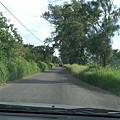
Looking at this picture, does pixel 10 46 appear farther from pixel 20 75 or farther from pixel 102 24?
pixel 102 24

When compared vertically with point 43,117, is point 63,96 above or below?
below

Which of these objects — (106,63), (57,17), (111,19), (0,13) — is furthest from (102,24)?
(57,17)

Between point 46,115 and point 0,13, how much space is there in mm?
26837

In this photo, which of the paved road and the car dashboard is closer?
the car dashboard

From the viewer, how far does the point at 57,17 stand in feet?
212

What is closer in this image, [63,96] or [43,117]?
[43,117]

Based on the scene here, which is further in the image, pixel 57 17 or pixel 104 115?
pixel 57 17

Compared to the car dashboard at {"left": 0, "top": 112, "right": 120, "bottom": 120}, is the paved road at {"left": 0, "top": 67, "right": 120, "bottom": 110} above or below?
below

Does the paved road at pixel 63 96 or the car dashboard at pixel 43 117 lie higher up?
the car dashboard at pixel 43 117

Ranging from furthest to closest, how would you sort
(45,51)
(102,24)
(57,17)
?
(45,51)
(57,17)
(102,24)

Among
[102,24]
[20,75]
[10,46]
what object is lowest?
[20,75]

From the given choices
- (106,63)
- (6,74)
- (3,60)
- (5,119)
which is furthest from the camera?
(106,63)

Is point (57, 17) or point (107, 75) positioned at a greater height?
point (57, 17)

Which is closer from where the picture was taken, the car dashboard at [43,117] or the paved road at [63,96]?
the car dashboard at [43,117]
